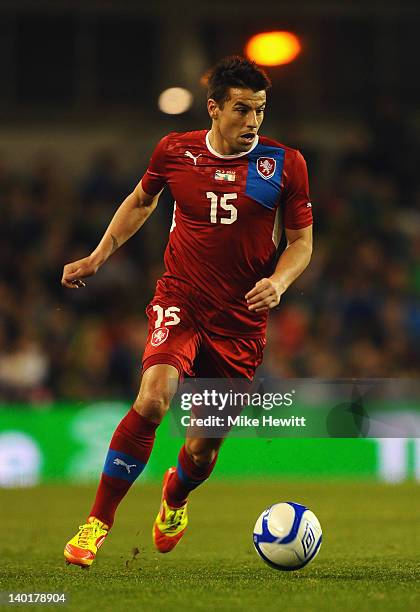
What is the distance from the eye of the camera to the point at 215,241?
5680 mm

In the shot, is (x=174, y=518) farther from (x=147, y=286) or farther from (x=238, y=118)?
(x=147, y=286)

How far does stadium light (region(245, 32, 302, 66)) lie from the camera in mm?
15914

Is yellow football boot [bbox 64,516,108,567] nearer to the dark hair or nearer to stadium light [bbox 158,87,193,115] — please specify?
the dark hair

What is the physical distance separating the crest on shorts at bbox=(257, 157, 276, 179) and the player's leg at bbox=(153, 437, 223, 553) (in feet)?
4.35

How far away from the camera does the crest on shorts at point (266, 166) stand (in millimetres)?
5637

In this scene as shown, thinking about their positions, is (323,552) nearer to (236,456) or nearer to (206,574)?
(206,574)

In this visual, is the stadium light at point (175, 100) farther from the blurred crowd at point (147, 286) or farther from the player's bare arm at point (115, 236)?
the player's bare arm at point (115, 236)

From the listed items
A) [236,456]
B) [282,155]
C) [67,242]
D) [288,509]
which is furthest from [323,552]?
[67,242]

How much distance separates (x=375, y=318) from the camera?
1275 centimetres

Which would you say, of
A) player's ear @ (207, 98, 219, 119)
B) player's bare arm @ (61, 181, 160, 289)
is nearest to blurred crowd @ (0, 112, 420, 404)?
player's bare arm @ (61, 181, 160, 289)

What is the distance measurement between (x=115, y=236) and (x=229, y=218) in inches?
23.6

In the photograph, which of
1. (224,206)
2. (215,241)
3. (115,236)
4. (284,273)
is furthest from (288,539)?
(115,236)

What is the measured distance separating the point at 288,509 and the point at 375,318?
7466mm

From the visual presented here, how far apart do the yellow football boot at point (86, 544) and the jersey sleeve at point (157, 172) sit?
64.2 inches
